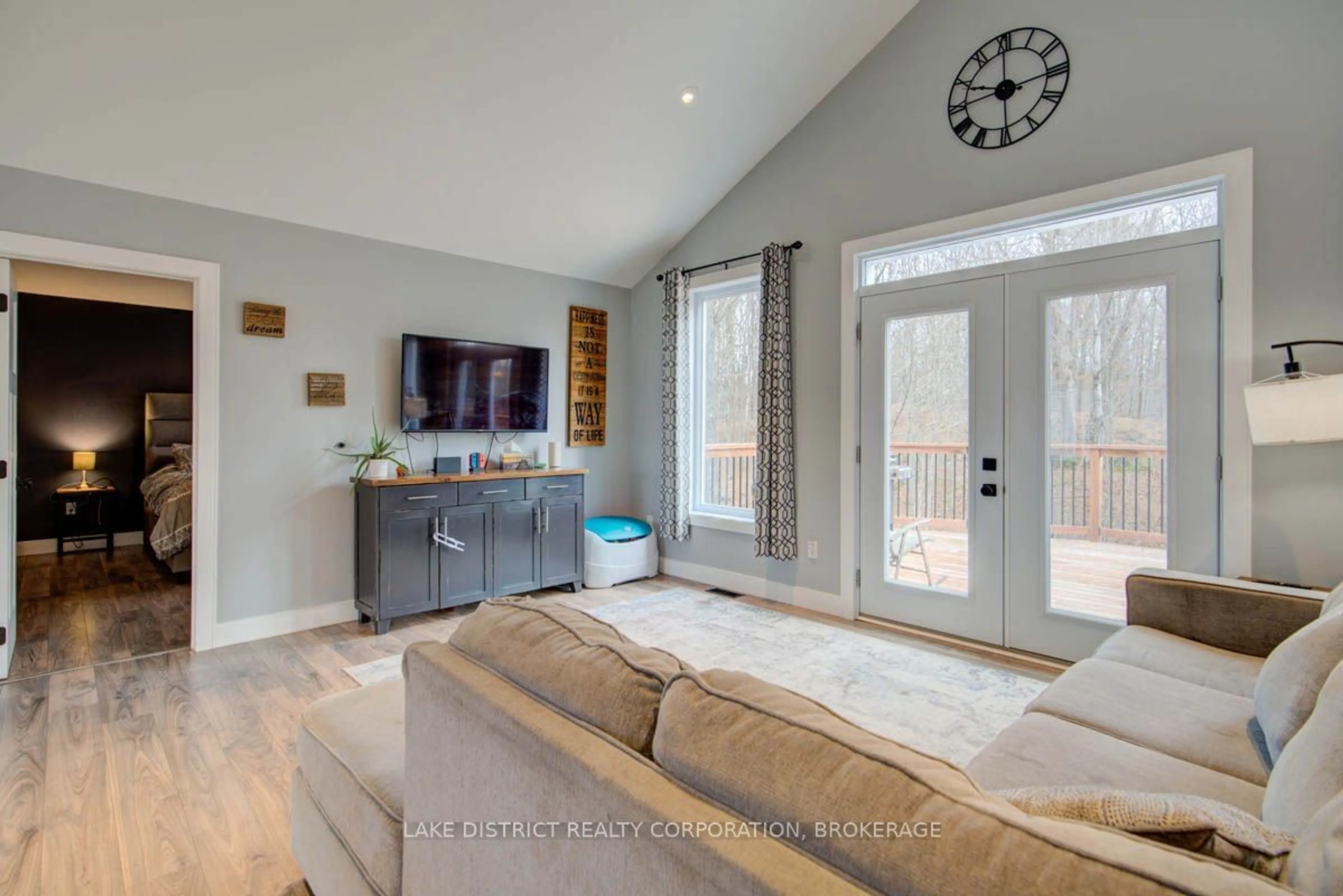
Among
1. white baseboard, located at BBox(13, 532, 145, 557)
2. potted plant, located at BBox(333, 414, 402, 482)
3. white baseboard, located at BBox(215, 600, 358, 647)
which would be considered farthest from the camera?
white baseboard, located at BBox(13, 532, 145, 557)

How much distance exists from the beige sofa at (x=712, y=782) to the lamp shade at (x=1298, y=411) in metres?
1.00

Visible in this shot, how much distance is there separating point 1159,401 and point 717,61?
9.44 ft

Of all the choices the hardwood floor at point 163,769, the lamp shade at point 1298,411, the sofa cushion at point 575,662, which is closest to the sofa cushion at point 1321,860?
the sofa cushion at point 575,662

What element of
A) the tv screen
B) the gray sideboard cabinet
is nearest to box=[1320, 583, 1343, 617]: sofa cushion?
the gray sideboard cabinet

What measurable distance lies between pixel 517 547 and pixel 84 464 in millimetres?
4840

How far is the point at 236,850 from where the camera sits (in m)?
1.84

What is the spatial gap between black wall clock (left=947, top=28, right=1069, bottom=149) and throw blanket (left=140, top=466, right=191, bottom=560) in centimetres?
593

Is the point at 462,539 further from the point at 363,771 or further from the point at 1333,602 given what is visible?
the point at 1333,602

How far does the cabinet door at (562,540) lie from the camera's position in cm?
446

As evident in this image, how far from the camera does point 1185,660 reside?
1.96 m

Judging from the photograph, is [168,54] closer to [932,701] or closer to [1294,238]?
[932,701]

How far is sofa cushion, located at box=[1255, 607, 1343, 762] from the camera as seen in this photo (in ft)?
4.28

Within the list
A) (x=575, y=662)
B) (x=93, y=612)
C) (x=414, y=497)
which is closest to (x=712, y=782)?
(x=575, y=662)

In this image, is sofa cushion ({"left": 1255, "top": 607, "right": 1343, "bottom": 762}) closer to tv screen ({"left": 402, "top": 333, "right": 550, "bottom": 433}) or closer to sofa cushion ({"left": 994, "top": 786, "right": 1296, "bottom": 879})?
sofa cushion ({"left": 994, "top": 786, "right": 1296, "bottom": 879})
